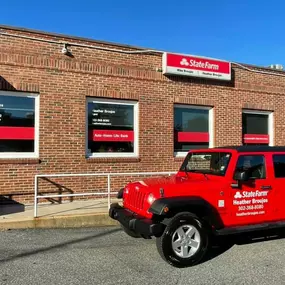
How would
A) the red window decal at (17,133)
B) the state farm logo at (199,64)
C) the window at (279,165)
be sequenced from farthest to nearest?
the state farm logo at (199,64) < the red window decal at (17,133) < the window at (279,165)

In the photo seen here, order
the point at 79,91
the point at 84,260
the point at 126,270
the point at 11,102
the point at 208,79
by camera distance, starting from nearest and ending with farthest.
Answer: the point at 126,270
the point at 84,260
the point at 11,102
the point at 79,91
the point at 208,79

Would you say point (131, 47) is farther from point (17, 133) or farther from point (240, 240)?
point (240, 240)

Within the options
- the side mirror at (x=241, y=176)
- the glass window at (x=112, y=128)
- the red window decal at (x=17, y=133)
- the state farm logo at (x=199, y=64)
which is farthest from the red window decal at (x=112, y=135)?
the side mirror at (x=241, y=176)

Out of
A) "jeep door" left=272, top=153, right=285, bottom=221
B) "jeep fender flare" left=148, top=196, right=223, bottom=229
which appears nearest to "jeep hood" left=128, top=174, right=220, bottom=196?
"jeep fender flare" left=148, top=196, right=223, bottom=229

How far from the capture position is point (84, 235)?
7250mm

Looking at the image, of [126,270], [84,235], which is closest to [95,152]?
[84,235]

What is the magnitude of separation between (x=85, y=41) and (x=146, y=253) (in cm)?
658

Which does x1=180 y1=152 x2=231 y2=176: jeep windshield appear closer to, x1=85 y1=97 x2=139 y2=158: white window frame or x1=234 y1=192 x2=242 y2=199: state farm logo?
x1=234 y1=192 x2=242 y2=199: state farm logo

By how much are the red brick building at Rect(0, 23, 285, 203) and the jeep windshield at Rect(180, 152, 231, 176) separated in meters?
3.94

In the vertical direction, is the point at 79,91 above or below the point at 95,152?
above

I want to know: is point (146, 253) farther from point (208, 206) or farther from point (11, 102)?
point (11, 102)

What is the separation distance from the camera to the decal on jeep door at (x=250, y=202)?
611 cm

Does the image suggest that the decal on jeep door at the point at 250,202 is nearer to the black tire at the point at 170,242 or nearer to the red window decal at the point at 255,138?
the black tire at the point at 170,242

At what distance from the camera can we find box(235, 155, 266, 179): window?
20.7 feet
